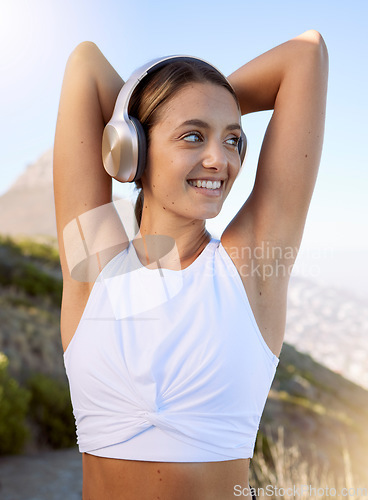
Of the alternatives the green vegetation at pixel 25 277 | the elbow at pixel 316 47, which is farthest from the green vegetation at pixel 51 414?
the green vegetation at pixel 25 277

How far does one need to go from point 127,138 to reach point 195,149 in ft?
0.67

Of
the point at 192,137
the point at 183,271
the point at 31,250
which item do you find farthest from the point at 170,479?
the point at 31,250

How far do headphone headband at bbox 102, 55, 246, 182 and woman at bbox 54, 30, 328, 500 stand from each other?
5 cm

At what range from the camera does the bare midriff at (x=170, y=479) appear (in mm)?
1311

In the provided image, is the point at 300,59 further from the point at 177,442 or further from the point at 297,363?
the point at 297,363

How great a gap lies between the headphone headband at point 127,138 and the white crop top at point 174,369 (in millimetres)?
343

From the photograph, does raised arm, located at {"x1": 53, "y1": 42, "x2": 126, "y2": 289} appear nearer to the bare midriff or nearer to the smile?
the smile

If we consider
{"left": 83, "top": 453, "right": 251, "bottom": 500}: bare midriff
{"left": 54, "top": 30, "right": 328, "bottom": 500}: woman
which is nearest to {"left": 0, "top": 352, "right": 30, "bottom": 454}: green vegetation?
{"left": 54, "top": 30, "right": 328, "bottom": 500}: woman

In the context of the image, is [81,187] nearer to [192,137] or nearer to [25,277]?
[192,137]

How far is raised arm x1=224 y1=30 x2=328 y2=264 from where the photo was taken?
154 cm

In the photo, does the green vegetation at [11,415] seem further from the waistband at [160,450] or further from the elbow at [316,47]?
the elbow at [316,47]

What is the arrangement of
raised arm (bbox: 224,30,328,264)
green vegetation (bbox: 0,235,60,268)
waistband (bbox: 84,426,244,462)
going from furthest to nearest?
green vegetation (bbox: 0,235,60,268) → raised arm (bbox: 224,30,328,264) → waistband (bbox: 84,426,244,462)

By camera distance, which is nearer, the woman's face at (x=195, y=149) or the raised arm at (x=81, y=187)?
the woman's face at (x=195, y=149)

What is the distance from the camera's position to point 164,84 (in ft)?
4.91
